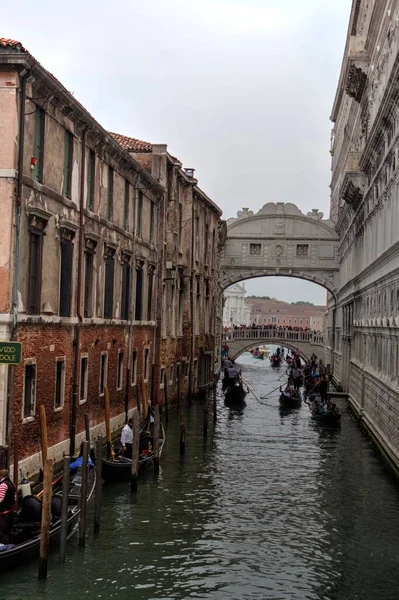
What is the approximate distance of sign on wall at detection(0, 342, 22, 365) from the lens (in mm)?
11141

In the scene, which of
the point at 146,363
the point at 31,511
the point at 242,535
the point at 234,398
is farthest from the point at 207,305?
the point at 31,511

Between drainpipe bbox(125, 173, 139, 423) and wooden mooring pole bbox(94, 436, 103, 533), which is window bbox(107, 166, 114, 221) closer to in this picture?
drainpipe bbox(125, 173, 139, 423)

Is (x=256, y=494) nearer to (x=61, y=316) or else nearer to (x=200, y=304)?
(x=61, y=316)

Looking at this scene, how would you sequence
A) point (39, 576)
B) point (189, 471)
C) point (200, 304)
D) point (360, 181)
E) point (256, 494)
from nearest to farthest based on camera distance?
point (39, 576) < point (256, 494) < point (189, 471) < point (360, 181) < point (200, 304)

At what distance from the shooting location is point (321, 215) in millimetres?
→ 41156

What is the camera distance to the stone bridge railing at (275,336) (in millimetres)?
53281

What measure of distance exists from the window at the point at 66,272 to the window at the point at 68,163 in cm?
76

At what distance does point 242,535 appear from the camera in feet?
40.2

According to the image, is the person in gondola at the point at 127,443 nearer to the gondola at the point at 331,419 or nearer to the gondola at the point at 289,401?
the gondola at the point at 331,419

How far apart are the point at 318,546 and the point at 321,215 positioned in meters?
30.7

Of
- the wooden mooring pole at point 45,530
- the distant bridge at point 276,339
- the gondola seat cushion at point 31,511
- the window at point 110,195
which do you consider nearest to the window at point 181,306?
the window at point 110,195

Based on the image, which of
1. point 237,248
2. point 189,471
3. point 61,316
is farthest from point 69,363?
point 237,248

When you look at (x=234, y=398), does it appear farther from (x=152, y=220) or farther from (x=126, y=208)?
(x=126, y=208)

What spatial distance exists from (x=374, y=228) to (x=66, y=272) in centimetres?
1021
